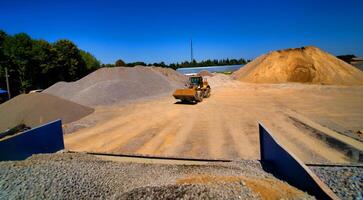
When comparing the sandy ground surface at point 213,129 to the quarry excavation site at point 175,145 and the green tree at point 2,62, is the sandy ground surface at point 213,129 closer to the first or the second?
the quarry excavation site at point 175,145

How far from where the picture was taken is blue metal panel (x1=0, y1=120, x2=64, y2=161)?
5.37 m

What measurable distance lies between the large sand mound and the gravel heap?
26.9 meters

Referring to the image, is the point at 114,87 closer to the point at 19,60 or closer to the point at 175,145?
the point at 175,145

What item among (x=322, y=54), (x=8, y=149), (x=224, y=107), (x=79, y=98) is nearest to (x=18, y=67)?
(x=79, y=98)

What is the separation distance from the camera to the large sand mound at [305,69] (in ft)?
89.8

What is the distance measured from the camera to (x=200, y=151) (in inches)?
327

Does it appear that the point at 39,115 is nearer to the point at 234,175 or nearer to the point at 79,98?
the point at 79,98

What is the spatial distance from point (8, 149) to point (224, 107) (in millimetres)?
12482

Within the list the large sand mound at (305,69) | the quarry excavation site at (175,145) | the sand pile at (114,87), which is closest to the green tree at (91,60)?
the sand pile at (114,87)

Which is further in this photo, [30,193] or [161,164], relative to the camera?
[161,164]

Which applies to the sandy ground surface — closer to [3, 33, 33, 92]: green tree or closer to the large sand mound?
the large sand mound

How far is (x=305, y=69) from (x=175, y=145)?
86.0ft

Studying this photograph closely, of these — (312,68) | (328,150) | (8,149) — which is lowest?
(328,150)

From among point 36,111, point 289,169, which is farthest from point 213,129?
point 36,111
